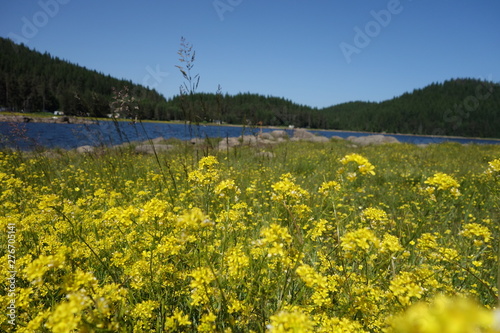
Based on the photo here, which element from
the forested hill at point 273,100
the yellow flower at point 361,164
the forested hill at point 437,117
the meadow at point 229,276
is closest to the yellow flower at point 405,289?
the meadow at point 229,276

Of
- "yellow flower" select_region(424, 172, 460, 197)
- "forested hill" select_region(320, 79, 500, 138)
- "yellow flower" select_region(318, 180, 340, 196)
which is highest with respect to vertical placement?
"forested hill" select_region(320, 79, 500, 138)

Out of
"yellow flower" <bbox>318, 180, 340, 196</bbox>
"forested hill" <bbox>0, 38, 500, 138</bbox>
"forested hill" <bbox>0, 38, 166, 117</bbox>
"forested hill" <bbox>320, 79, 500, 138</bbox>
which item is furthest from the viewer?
"forested hill" <bbox>320, 79, 500, 138</bbox>

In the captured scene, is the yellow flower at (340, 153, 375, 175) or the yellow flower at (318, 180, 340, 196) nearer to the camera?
the yellow flower at (340, 153, 375, 175)

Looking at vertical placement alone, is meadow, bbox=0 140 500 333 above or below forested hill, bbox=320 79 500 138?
below

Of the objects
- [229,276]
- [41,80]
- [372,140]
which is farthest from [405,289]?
[41,80]

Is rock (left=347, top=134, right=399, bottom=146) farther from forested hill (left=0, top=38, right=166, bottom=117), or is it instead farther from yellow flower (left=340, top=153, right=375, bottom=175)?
forested hill (left=0, top=38, right=166, bottom=117)

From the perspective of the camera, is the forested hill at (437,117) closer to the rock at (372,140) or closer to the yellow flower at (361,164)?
the rock at (372,140)

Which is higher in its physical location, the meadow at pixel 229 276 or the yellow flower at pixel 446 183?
the yellow flower at pixel 446 183

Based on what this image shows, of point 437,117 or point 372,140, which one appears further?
point 437,117

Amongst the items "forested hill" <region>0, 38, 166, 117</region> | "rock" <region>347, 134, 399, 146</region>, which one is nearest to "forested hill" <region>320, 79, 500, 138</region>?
"rock" <region>347, 134, 399, 146</region>

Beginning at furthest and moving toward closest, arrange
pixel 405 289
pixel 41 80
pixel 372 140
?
pixel 41 80, pixel 372 140, pixel 405 289

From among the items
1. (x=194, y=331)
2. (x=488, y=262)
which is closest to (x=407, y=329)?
(x=194, y=331)

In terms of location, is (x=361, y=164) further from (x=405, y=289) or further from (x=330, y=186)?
(x=405, y=289)

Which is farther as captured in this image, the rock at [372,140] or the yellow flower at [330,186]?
the rock at [372,140]
